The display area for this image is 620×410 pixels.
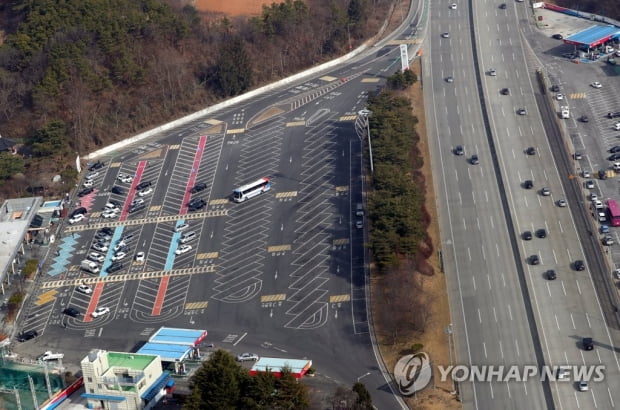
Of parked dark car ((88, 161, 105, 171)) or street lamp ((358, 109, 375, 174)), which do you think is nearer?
street lamp ((358, 109, 375, 174))

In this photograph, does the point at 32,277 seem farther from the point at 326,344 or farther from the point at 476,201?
the point at 476,201

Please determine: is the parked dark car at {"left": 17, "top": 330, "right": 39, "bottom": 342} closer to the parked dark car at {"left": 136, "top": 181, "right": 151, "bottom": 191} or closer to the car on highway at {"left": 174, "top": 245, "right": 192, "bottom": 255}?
the car on highway at {"left": 174, "top": 245, "right": 192, "bottom": 255}

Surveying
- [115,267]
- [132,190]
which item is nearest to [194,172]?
[132,190]

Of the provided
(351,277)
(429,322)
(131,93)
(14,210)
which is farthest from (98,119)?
(429,322)

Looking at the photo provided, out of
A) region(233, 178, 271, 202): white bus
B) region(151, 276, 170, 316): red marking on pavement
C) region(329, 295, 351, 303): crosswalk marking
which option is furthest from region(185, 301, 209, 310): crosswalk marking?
region(233, 178, 271, 202): white bus

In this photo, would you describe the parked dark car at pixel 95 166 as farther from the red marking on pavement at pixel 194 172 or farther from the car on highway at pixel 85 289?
the car on highway at pixel 85 289

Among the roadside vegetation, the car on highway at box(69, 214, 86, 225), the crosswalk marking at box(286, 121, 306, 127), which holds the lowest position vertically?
the car on highway at box(69, 214, 86, 225)

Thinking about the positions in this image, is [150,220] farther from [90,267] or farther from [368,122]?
[368,122]
